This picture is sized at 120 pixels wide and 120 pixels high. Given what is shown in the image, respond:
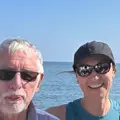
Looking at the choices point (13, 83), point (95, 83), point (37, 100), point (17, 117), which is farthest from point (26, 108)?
point (37, 100)

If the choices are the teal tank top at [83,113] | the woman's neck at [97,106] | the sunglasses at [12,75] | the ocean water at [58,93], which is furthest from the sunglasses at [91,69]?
the ocean water at [58,93]

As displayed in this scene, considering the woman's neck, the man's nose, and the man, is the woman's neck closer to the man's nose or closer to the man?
the man

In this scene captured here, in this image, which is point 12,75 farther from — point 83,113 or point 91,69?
point 83,113

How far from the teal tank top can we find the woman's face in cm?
27

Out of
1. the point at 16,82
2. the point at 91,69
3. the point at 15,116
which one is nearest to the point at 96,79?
the point at 91,69

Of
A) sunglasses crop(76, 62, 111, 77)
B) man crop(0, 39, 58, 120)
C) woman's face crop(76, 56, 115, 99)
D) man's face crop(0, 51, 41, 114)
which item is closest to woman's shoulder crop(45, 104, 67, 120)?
woman's face crop(76, 56, 115, 99)

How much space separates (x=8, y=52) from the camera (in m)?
3.86

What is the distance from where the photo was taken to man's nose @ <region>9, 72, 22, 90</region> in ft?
12.3

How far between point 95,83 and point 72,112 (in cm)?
52

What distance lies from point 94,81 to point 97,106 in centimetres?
37

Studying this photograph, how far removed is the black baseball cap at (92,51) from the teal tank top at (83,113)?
565 millimetres

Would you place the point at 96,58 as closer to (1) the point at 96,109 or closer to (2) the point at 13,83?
(1) the point at 96,109

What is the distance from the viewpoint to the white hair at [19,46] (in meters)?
3.88

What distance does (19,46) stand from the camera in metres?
3.92
